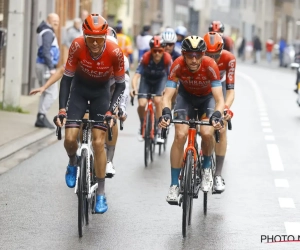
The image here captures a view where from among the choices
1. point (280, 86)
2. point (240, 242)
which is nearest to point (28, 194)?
point (240, 242)

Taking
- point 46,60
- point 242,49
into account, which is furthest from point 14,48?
point 242,49

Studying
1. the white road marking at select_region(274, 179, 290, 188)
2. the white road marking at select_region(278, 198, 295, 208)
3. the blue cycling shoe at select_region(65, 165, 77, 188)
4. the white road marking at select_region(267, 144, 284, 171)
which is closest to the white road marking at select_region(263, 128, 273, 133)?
the white road marking at select_region(267, 144, 284, 171)

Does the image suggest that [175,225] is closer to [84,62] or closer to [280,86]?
[84,62]

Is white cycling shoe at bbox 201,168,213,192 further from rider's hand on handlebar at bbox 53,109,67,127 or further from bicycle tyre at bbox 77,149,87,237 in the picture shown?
rider's hand on handlebar at bbox 53,109,67,127

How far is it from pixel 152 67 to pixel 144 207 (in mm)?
5124

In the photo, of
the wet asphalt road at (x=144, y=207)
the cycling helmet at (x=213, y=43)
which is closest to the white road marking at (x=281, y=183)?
the wet asphalt road at (x=144, y=207)

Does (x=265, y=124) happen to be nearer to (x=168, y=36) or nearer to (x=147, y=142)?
(x=168, y=36)

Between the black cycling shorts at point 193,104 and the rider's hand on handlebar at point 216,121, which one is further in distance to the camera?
the black cycling shorts at point 193,104

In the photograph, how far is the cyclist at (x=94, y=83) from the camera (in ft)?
31.4

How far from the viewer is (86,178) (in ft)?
30.4

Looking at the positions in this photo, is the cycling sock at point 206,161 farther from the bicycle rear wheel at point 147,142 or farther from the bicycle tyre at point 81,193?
the bicycle rear wheel at point 147,142

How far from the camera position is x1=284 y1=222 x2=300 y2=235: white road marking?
30.9ft

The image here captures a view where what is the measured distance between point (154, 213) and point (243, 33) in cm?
8731

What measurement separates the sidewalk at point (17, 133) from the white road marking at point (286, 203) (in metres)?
3.56
